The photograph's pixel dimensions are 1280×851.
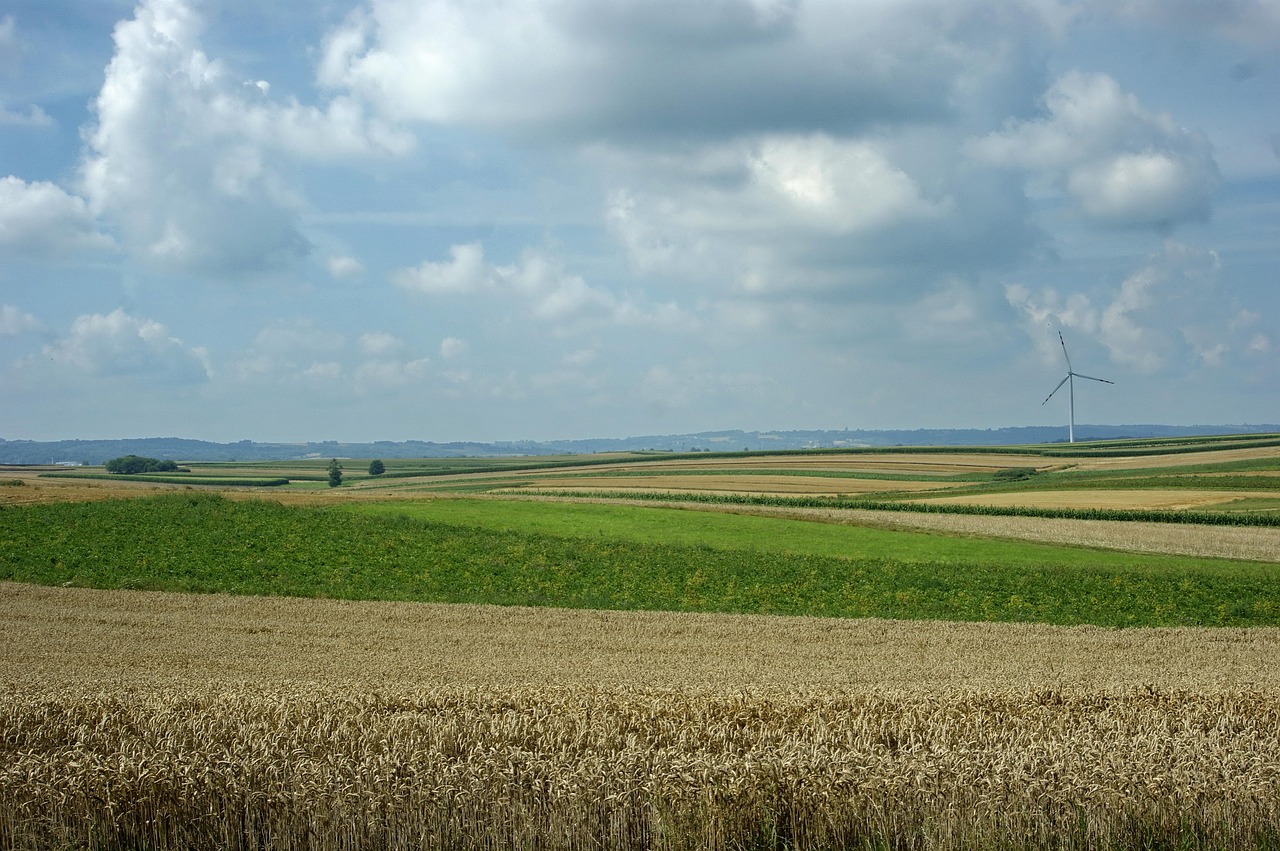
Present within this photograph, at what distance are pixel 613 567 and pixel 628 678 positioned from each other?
1793 cm

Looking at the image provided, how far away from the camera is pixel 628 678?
19.1 m

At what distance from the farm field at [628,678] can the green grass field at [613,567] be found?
0.21 metres

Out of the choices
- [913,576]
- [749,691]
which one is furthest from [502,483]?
[749,691]

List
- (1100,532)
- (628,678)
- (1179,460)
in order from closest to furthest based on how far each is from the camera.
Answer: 1. (628,678)
2. (1100,532)
3. (1179,460)

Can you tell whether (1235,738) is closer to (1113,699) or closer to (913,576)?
(1113,699)

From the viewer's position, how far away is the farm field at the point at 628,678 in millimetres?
9898

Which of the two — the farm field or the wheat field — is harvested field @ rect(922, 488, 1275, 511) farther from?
the wheat field

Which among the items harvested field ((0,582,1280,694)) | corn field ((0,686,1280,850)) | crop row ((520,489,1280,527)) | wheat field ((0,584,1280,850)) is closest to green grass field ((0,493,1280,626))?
harvested field ((0,582,1280,694))

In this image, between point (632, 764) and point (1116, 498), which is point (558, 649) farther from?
point (1116, 498)

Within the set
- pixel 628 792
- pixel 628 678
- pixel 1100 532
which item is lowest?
pixel 1100 532

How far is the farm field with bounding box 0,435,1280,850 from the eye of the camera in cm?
990

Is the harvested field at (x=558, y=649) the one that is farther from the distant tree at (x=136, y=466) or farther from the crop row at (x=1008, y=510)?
the distant tree at (x=136, y=466)

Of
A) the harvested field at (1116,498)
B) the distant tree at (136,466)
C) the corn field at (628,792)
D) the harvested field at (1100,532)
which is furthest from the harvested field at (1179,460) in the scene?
the distant tree at (136,466)

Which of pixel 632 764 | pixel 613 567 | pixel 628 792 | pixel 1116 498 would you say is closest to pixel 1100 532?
pixel 1116 498
